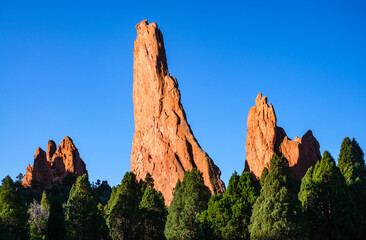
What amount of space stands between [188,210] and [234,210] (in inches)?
263

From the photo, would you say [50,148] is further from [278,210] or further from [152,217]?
[278,210]

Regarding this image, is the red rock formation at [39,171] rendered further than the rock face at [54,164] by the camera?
No

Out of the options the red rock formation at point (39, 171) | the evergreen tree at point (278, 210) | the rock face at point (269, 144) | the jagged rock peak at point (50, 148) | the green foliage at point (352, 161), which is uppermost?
the jagged rock peak at point (50, 148)

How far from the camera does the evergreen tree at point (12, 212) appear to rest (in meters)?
55.7

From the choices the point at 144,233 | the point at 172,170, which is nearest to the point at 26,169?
the point at 172,170

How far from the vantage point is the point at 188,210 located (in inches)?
2368

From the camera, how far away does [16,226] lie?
5603cm

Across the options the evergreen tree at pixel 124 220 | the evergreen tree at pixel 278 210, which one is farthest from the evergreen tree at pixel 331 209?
the evergreen tree at pixel 124 220

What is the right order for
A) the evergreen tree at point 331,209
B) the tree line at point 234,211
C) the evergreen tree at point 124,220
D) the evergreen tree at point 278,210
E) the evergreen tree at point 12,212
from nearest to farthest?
1. the evergreen tree at point 278,210
2. the tree line at point 234,211
3. the evergreen tree at point 331,209
4. the evergreen tree at point 12,212
5. the evergreen tree at point 124,220

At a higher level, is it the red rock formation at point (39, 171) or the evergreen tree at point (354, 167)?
the red rock formation at point (39, 171)

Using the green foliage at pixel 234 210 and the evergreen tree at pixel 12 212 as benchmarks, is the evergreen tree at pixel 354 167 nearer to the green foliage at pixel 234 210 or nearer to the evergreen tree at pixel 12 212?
the green foliage at pixel 234 210

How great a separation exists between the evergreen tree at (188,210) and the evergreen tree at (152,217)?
2362mm

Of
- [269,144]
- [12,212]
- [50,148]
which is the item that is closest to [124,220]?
[12,212]

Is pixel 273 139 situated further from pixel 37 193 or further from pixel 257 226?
pixel 257 226
